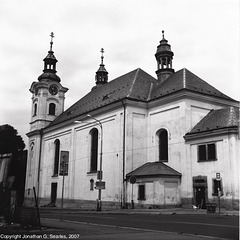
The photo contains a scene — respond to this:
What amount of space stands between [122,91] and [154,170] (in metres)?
11.1

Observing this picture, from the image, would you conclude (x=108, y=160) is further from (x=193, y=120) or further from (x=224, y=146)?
(x=224, y=146)

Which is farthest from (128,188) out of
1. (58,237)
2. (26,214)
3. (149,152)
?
(58,237)

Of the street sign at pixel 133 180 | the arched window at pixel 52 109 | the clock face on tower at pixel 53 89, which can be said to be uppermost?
the clock face on tower at pixel 53 89

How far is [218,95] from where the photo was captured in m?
34.8

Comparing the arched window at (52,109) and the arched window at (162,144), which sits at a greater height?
the arched window at (52,109)

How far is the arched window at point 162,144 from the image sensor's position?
109 ft

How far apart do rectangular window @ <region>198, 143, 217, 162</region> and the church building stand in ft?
0.28

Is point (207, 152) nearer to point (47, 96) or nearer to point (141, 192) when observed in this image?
point (141, 192)

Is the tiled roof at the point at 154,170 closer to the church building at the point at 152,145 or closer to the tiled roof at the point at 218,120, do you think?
the church building at the point at 152,145

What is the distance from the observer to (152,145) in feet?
112

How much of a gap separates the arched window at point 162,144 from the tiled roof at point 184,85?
3796mm

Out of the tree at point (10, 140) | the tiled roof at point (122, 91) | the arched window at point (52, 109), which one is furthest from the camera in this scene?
the tree at point (10, 140)

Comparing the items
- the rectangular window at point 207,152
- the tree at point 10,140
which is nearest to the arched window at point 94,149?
the rectangular window at point 207,152

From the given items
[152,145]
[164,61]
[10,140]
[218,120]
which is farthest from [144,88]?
[10,140]
